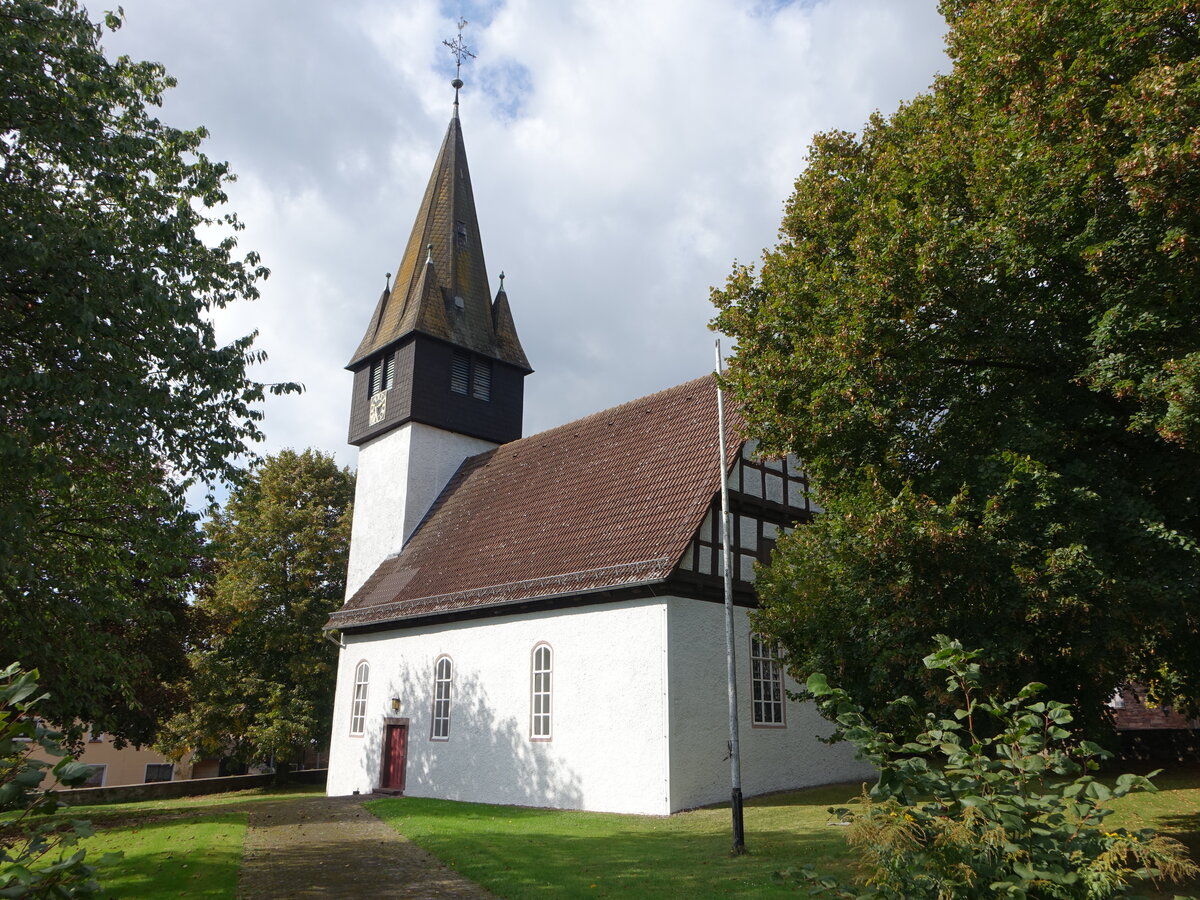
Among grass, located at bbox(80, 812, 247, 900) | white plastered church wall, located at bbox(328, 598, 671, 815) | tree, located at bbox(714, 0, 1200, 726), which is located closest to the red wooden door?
white plastered church wall, located at bbox(328, 598, 671, 815)

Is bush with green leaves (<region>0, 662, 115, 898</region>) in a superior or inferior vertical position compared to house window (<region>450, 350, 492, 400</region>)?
inferior

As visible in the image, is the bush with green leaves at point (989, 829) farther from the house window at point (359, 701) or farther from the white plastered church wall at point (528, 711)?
the house window at point (359, 701)

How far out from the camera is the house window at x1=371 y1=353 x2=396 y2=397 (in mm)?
28688

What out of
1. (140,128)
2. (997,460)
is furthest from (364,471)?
Answer: (997,460)

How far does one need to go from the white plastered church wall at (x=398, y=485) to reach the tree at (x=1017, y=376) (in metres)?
17.2

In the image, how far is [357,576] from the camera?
2755 cm

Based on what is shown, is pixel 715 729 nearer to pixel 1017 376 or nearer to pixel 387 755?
pixel 1017 376

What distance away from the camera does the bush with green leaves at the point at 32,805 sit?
2.60 metres

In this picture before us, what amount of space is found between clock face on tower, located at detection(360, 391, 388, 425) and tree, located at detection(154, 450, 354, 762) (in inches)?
169

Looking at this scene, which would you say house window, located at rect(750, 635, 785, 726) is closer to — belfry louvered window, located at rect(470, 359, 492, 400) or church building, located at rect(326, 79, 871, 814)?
church building, located at rect(326, 79, 871, 814)

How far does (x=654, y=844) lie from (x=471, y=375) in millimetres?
19188

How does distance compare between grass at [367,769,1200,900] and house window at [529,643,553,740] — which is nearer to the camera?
grass at [367,769,1200,900]

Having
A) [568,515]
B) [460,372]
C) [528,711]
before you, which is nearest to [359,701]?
[528,711]

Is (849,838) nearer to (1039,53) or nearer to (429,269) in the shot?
(1039,53)
